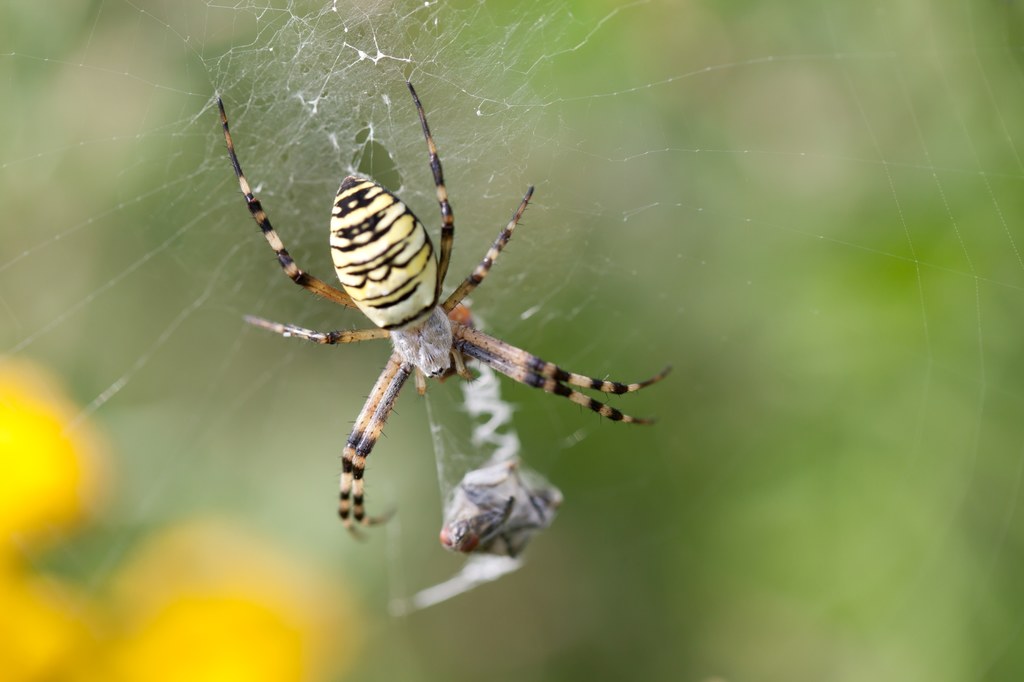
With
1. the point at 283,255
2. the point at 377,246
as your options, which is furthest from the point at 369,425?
the point at 377,246

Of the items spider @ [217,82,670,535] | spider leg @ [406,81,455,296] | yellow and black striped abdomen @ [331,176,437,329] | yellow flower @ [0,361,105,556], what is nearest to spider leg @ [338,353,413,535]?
spider @ [217,82,670,535]

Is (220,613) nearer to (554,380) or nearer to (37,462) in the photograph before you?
(37,462)

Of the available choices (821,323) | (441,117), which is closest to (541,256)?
(441,117)

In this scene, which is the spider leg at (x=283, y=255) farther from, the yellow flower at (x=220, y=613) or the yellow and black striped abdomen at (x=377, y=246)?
the yellow flower at (x=220, y=613)

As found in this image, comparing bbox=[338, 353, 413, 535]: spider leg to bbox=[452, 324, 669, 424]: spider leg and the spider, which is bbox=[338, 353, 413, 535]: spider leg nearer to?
the spider

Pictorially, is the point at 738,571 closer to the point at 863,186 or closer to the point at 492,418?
the point at 492,418

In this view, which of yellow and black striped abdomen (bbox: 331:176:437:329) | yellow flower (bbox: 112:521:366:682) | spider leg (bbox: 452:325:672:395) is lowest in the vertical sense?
yellow flower (bbox: 112:521:366:682)
